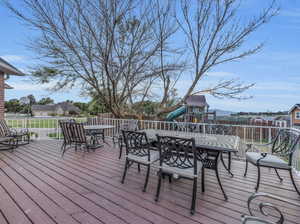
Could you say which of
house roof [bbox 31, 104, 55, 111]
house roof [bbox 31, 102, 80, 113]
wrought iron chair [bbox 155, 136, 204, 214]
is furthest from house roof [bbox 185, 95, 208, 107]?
house roof [bbox 31, 104, 55, 111]

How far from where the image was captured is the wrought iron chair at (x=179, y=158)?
2094 mm

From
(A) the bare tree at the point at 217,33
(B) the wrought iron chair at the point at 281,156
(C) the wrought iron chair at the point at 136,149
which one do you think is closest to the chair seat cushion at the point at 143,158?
(C) the wrought iron chair at the point at 136,149

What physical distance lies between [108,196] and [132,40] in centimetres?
651

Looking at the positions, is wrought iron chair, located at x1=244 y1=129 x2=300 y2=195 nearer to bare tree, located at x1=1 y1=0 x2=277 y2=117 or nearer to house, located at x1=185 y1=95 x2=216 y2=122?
bare tree, located at x1=1 y1=0 x2=277 y2=117

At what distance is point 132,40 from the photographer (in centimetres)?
739

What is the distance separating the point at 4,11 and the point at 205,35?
759 cm

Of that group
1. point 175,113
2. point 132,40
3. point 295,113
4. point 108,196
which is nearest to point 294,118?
point 295,113

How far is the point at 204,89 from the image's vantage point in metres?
7.93

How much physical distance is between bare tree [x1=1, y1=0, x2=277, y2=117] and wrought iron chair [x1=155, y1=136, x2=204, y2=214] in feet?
18.2

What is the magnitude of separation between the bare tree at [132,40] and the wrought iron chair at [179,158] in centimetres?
556

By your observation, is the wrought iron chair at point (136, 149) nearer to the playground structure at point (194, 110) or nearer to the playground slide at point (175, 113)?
the playground structure at point (194, 110)

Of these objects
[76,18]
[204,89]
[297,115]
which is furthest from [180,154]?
[297,115]

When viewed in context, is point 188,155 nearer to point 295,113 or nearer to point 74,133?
point 74,133

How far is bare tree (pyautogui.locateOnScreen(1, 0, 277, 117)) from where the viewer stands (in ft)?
21.4
